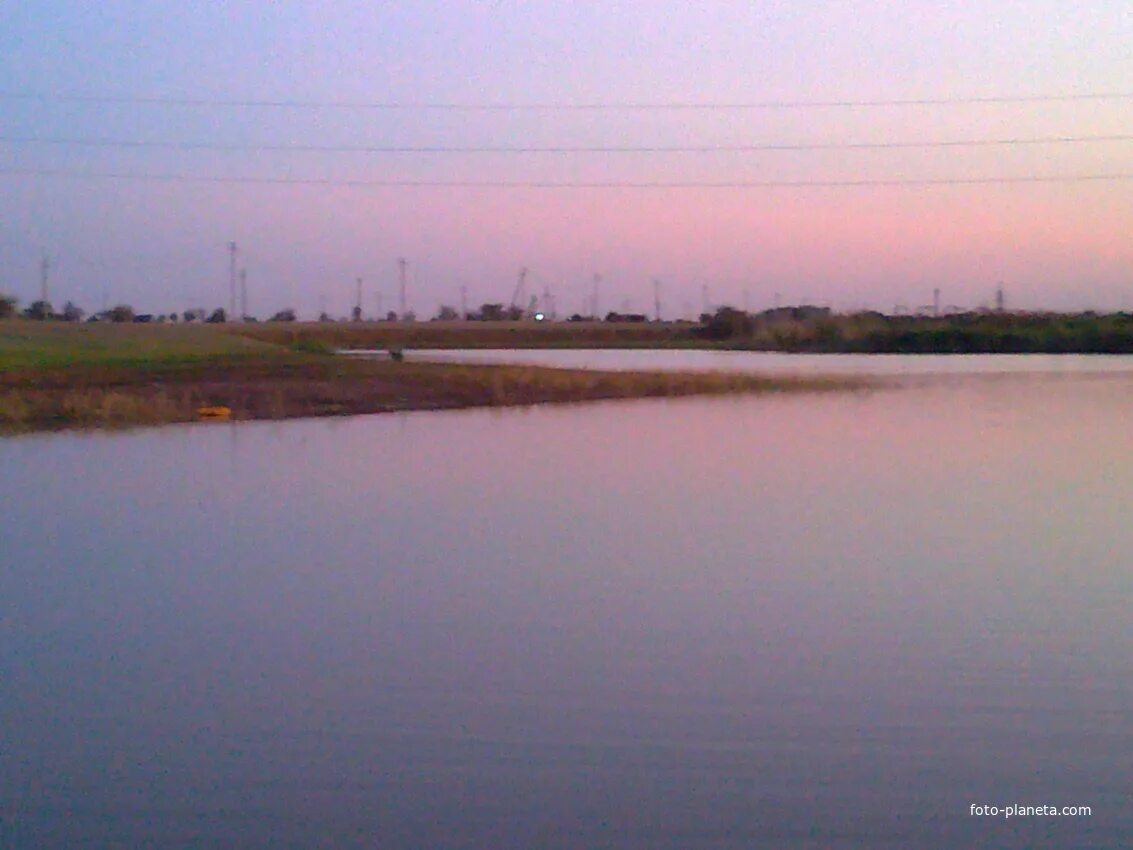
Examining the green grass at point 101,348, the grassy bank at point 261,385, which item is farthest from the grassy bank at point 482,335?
the grassy bank at point 261,385

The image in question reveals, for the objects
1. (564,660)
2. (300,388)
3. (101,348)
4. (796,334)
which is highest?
(796,334)

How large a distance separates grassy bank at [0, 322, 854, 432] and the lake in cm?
1313

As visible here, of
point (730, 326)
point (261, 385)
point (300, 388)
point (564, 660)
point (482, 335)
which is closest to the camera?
point (564, 660)

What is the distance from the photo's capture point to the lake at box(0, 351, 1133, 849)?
7.15 m

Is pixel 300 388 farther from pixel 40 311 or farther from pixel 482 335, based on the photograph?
pixel 40 311

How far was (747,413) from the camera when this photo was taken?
112ft

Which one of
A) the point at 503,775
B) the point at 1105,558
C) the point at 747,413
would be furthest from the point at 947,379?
the point at 503,775

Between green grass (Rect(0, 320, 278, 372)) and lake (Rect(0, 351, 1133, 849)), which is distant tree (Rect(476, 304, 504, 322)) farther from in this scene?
lake (Rect(0, 351, 1133, 849))

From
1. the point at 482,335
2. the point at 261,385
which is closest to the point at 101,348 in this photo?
the point at 261,385

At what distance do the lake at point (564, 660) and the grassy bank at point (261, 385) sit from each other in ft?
43.1

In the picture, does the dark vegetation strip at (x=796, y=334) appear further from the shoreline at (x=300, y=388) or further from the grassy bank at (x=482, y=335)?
the shoreline at (x=300, y=388)

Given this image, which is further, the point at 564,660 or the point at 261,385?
the point at 261,385

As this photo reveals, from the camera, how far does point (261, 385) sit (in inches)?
1547

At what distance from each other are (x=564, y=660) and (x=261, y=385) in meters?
30.8
